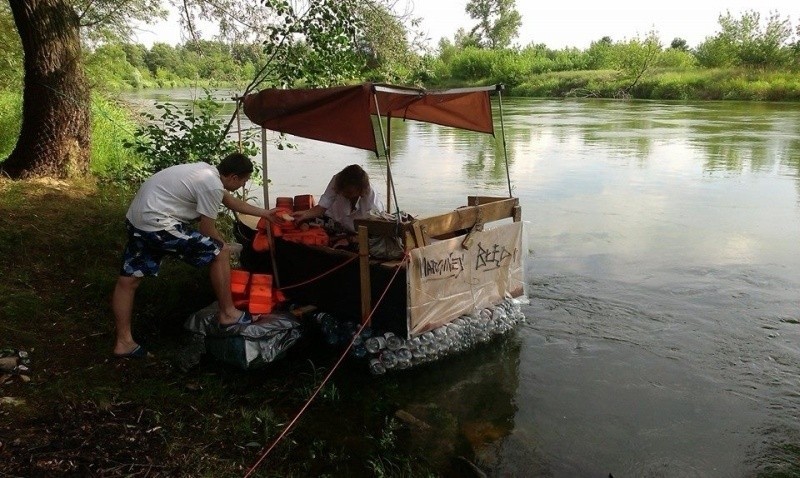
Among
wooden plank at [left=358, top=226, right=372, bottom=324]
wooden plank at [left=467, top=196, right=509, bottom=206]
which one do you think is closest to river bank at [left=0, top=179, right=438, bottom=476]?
wooden plank at [left=358, top=226, right=372, bottom=324]

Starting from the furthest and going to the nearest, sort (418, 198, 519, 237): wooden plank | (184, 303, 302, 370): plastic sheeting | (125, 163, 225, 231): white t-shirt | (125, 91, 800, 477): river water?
1. (418, 198, 519, 237): wooden plank
2. (184, 303, 302, 370): plastic sheeting
3. (125, 163, 225, 231): white t-shirt
4. (125, 91, 800, 477): river water

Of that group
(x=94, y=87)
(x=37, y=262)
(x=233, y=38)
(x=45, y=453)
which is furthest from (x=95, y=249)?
(x=94, y=87)

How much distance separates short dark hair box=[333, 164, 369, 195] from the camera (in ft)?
17.9

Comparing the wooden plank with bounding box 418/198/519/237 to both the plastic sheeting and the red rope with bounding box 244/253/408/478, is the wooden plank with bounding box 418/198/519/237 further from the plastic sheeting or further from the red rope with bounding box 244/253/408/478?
the plastic sheeting

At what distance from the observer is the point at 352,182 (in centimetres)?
546

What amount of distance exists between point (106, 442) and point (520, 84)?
1880 inches

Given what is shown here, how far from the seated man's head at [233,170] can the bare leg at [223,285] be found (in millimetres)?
481

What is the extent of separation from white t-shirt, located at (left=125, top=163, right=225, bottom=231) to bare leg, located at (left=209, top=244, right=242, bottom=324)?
342 millimetres

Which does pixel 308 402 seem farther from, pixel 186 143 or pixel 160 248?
pixel 186 143

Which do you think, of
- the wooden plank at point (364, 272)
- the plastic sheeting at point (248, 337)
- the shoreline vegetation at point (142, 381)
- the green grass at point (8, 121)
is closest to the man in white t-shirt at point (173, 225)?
the plastic sheeting at point (248, 337)

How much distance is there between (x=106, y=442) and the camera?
10.8 ft

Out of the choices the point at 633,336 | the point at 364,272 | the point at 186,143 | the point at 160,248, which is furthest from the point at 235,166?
the point at 633,336

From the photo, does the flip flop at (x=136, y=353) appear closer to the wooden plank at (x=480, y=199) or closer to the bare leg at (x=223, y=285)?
the bare leg at (x=223, y=285)

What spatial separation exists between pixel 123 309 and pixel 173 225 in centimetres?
70
